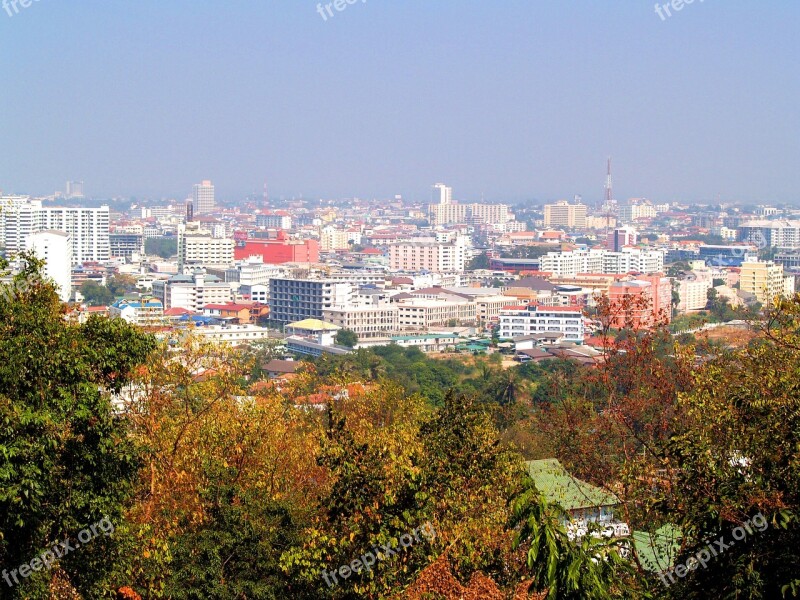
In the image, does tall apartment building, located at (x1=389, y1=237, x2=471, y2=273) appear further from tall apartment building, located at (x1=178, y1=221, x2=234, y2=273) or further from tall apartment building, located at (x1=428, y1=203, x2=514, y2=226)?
tall apartment building, located at (x1=428, y1=203, x2=514, y2=226)

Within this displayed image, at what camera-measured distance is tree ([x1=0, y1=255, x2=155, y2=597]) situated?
448 cm

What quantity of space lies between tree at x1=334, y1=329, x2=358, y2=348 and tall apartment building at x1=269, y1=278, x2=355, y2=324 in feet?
9.56

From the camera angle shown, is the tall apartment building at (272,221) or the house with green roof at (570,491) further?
the tall apartment building at (272,221)

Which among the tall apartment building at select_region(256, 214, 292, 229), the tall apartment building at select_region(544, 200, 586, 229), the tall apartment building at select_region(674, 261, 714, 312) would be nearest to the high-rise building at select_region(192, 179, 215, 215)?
the tall apartment building at select_region(256, 214, 292, 229)

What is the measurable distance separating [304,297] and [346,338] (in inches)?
216

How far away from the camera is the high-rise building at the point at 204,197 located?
108 metres

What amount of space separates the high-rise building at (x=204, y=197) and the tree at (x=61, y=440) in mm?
104164

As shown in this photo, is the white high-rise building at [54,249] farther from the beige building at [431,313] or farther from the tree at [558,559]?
the tree at [558,559]

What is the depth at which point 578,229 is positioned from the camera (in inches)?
3423

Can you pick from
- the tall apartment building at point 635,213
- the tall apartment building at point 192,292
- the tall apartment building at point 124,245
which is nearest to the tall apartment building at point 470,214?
the tall apartment building at point 635,213

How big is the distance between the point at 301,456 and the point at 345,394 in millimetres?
2466

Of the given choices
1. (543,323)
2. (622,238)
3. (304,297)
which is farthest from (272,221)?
(543,323)

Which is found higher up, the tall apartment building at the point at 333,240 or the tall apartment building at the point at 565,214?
the tall apartment building at the point at 565,214

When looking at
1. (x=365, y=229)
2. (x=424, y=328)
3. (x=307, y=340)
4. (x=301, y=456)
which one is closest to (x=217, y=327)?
(x=307, y=340)
